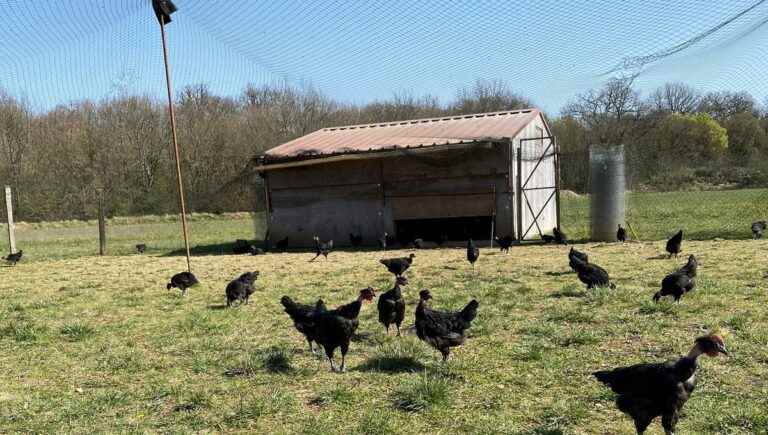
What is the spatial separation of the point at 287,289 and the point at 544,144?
13.7 metres

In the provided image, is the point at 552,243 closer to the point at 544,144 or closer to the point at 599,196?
the point at 599,196

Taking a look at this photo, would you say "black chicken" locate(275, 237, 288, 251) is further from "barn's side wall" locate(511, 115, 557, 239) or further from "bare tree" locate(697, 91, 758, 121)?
"bare tree" locate(697, 91, 758, 121)

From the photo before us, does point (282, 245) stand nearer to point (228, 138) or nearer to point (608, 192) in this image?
point (608, 192)

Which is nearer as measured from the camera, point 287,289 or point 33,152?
point 287,289

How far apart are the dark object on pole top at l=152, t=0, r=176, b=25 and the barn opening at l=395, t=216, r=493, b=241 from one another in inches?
448

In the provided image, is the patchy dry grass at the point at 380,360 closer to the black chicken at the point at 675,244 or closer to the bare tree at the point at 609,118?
the black chicken at the point at 675,244

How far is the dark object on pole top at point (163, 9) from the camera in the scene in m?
10.4

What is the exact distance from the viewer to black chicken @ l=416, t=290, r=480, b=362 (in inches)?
222

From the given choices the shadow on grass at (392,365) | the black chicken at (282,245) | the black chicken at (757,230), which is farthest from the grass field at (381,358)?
the black chicken at (282,245)

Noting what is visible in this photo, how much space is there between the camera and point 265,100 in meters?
35.4

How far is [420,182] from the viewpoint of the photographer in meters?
18.7

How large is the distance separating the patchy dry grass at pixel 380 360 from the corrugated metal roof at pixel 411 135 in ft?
27.3

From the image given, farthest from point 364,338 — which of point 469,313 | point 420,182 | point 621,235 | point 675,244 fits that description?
point 420,182

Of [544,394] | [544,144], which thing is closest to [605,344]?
[544,394]
